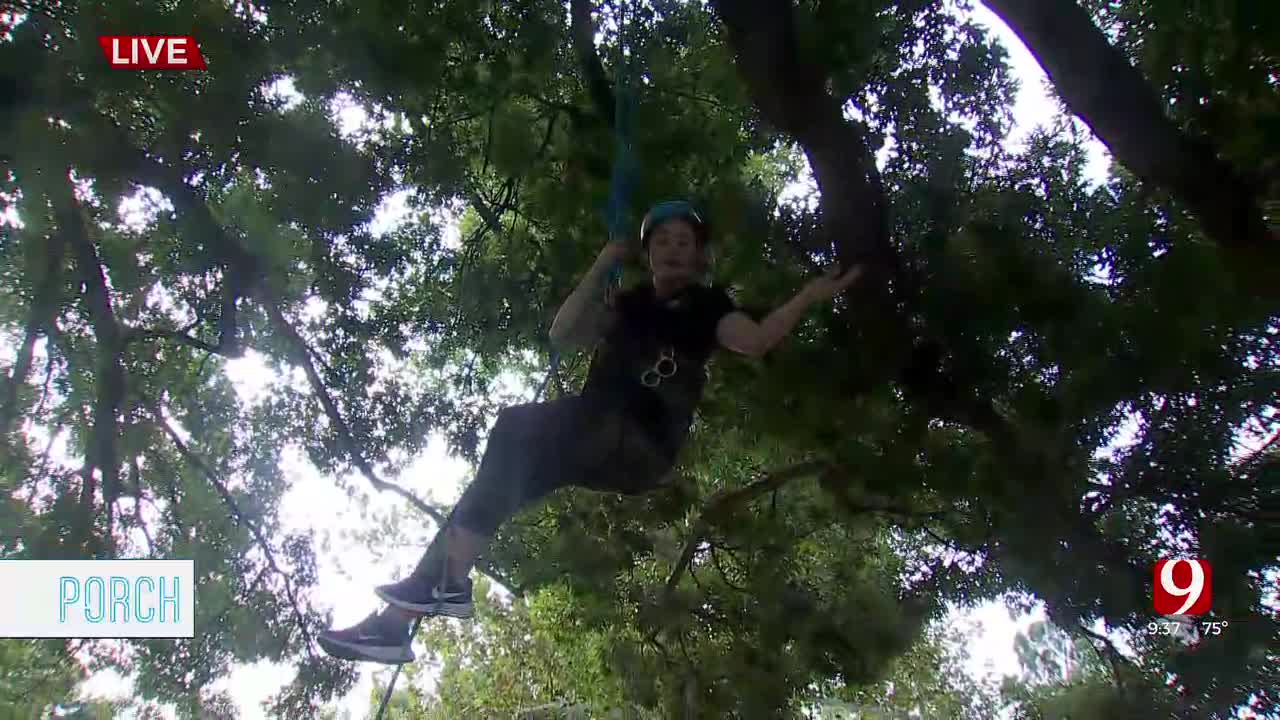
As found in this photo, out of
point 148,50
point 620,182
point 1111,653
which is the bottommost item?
point 1111,653

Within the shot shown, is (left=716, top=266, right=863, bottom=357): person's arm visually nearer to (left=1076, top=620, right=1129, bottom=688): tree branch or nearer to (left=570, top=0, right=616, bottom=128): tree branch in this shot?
(left=1076, top=620, right=1129, bottom=688): tree branch

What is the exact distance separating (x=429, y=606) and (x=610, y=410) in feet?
2.02

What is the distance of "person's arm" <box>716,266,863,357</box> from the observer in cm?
185

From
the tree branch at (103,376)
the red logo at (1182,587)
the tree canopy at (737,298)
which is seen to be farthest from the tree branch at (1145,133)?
the tree branch at (103,376)

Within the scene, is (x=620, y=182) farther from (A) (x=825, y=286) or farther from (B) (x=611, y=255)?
(A) (x=825, y=286)

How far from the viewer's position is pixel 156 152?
10.3 feet

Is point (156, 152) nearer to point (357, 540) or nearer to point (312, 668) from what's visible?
point (312, 668)

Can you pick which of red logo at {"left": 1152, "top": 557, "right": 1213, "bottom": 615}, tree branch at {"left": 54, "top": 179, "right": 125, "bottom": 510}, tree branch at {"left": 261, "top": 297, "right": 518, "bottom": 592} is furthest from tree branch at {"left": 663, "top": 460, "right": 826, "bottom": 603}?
tree branch at {"left": 54, "top": 179, "right": 125, "bottom": 510}

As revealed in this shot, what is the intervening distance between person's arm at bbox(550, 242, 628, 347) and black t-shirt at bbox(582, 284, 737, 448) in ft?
0.15

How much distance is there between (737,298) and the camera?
269 centimetres

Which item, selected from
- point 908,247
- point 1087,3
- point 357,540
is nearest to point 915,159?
point 908,247

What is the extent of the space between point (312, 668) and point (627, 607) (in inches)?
57.3

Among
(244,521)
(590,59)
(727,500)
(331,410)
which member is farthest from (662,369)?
(244,521)

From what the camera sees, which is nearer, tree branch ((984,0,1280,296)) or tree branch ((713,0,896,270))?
tree branch ((984,0,1280,296))
